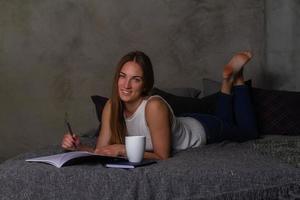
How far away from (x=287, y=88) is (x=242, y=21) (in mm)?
539

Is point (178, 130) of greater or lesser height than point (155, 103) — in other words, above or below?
below

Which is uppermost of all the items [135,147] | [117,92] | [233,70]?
[233,70]

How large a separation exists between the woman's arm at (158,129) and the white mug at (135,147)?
0.19 m

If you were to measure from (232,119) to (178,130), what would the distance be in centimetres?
61

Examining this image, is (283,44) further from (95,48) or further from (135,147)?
(135,147)

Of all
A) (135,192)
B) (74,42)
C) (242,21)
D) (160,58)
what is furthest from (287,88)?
(135,192)

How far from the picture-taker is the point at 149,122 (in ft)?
6.95

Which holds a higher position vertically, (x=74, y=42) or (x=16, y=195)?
(x=74, y=42)

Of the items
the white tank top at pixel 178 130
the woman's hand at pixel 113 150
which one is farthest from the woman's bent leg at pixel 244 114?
the woman's hand at pixel 113 150

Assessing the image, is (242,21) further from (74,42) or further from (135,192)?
(135,192)

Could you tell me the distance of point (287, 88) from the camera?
363 cm

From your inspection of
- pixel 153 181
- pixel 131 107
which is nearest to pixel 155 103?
pixel 131 107

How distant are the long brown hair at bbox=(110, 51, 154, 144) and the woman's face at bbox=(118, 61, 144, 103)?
0.02m

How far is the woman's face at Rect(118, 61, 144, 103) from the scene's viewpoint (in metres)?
2.23
